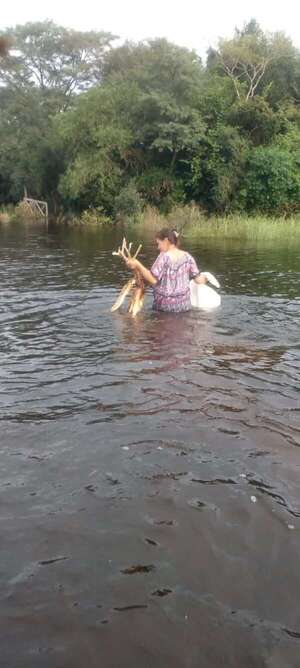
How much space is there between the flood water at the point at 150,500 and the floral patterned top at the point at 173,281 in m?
1.33

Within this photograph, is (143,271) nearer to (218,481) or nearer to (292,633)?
(218,481)

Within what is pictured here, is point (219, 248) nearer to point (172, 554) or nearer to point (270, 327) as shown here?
point (270, 327)

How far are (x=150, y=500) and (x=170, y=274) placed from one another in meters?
6.06

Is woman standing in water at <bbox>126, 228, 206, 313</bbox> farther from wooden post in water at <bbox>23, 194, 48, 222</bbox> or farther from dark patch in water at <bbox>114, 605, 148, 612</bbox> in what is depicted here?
wooden post in water at <bbox>23, 194, 48, 222</bbox>

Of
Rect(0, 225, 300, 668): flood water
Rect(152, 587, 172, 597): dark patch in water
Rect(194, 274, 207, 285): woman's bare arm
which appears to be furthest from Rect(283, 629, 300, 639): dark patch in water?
Rect(194, 274, 207, 285): woman's bare arm

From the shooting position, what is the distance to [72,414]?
5535 millimetres

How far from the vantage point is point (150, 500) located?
4000 mm

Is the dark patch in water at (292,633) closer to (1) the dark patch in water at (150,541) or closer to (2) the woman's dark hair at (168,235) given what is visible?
(1) the dark patch in water at (150,541)

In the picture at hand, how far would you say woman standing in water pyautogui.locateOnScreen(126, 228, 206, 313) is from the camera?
9.27 metres

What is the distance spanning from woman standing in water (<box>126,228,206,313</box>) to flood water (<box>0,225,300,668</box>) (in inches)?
51.3

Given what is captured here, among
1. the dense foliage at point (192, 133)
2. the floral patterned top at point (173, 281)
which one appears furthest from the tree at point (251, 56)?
the floral patterned top at point (173, 281)

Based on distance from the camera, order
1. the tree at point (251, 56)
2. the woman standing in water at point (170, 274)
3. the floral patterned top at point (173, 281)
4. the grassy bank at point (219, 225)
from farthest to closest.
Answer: the tree at point (251, 56), the grassy bank at point (219, 225), the floral patterned top at point (173, 281), the woman standing in water at point (170, 274)

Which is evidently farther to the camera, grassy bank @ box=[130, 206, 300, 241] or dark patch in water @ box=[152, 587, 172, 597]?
grassy bank @ box=[130, 206, 300, 241]

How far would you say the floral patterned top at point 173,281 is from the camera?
955cm
